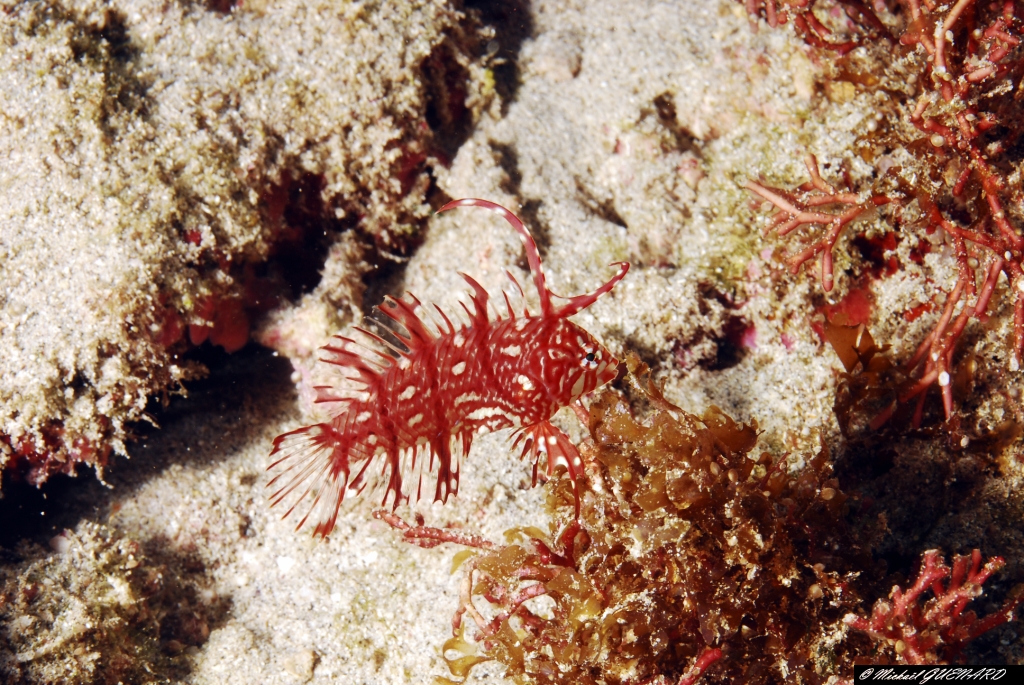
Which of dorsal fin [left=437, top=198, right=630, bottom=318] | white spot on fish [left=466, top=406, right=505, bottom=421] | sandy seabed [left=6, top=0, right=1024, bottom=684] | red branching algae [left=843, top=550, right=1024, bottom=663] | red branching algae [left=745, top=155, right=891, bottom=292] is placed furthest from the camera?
sandy seabed [left=6, top=0, right=1024, bottom=684]

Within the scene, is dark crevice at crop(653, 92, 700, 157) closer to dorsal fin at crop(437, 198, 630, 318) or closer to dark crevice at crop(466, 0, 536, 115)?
dark crevice at crop(466, 0, 536, 115)

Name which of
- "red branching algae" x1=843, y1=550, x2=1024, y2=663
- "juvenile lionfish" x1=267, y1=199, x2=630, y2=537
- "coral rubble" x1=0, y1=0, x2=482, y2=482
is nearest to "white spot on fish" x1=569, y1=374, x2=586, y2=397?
"juvenile lionfish" x1=267, y1=199, x2=630, y2=537

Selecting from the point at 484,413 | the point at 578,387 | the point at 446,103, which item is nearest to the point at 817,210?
the point at 578,387

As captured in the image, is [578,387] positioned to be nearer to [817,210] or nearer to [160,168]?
[817,210]

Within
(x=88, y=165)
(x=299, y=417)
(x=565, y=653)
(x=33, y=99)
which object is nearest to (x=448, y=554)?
(x=565, y=653)

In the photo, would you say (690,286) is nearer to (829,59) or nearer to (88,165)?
(829,59)

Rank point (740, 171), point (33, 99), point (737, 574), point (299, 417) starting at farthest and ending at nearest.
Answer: point (299, 417), point (740, 171), point (33, 99), point (737, 574)

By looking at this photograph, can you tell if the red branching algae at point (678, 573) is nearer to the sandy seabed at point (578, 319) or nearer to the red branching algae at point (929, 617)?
the red branching algae at point (929, 617)
